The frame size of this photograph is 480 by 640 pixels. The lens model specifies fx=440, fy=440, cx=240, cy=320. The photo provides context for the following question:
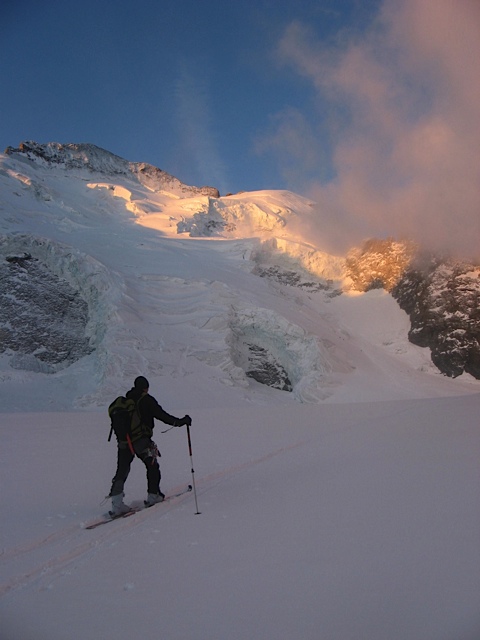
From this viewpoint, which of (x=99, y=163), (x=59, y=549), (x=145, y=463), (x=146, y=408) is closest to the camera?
(x=59, y=549)

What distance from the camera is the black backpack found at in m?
4.98

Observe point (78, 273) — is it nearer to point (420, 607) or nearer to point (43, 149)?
point (420, 607)

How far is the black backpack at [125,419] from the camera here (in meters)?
4.98

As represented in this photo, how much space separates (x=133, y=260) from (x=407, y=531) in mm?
27876

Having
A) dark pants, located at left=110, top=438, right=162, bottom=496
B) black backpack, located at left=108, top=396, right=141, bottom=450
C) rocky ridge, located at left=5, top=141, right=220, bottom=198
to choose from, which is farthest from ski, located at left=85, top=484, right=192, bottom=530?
rocky ridge, located at left=5, top=141, right=220, bottom=198

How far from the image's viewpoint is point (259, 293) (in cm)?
2784

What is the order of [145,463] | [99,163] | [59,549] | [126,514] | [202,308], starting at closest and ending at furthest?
1. [59,549]
2. [126,514]
3. [145,463]
4. [202,308]
5. [99,163]

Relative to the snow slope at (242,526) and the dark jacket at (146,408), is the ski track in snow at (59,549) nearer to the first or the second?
the snow slope at (242,526)

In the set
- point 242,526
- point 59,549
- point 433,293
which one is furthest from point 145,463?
point 433,293

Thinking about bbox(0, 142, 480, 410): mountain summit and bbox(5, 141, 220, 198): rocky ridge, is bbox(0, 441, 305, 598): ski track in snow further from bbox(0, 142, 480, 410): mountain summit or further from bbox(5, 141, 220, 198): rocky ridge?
bbox(5, 141, 220, 198): rocky ridge

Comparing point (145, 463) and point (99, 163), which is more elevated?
point (99, 163)

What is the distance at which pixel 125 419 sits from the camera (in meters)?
5.00

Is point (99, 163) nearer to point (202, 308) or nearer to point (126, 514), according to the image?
point (202, 308)

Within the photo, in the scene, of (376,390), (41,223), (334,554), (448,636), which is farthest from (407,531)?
(41,223)
